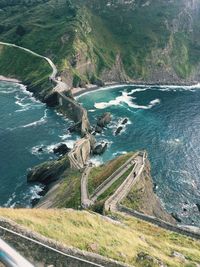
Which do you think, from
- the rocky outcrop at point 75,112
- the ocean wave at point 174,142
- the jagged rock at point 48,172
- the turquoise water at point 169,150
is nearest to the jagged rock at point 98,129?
the turquoise water at point 169,150

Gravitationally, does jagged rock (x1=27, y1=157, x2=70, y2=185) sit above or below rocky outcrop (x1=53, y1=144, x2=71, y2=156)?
above

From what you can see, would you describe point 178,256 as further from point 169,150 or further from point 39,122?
point 39,122

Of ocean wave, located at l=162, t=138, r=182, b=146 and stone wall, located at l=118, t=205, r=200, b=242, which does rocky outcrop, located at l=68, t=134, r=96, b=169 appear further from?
stone wall, located at l=118, t=205, r=200, b=242

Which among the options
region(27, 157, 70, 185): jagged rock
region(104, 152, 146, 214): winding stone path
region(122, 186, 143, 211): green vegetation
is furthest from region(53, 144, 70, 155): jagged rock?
region(122, 186, 143, 211): green vegetation

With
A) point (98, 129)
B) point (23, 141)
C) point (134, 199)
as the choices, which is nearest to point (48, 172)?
point (23, 141)

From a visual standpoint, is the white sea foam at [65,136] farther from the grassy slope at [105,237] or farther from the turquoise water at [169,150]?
the grassy slope at [105,237]
